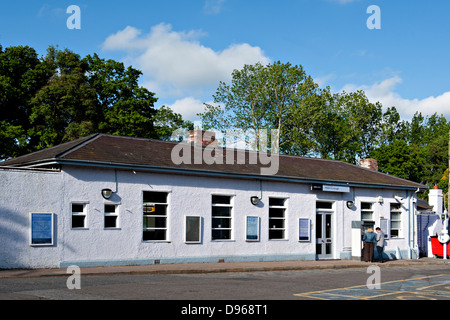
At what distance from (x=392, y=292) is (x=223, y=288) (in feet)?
13.7

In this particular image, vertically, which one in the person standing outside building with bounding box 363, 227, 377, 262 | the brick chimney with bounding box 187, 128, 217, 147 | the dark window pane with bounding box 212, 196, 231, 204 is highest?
the brick chimney with bounding box 187, 128, 217, 147

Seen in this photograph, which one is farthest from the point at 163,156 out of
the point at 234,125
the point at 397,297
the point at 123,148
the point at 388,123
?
the point at 388,123

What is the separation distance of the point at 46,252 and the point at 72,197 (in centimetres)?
196

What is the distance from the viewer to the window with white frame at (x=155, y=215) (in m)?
20.7

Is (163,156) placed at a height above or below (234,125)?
below

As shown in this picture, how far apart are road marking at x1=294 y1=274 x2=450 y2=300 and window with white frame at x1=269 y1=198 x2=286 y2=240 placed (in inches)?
333

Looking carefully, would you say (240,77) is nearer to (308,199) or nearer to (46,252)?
(308,199)

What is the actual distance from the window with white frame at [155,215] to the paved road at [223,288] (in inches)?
135

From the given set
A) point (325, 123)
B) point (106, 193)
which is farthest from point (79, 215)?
point (325, 123)

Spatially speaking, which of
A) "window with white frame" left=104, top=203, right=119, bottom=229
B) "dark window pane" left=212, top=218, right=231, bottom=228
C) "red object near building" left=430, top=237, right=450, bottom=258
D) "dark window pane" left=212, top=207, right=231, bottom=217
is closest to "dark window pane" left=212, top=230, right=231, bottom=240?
"dark window pane" left=212, top=218, right=231, bottom=228

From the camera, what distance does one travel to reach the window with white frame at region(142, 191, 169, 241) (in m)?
20.7

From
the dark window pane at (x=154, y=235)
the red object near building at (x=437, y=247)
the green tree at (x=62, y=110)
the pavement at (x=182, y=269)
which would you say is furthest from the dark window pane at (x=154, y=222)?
the green tree at (x=62, y=110)

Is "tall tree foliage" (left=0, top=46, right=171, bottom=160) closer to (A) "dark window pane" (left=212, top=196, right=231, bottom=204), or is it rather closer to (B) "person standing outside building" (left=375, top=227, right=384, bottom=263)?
(A) "dark window pane" (left=212, top=196, right=231, bottom=204)

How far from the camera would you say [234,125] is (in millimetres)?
51000
